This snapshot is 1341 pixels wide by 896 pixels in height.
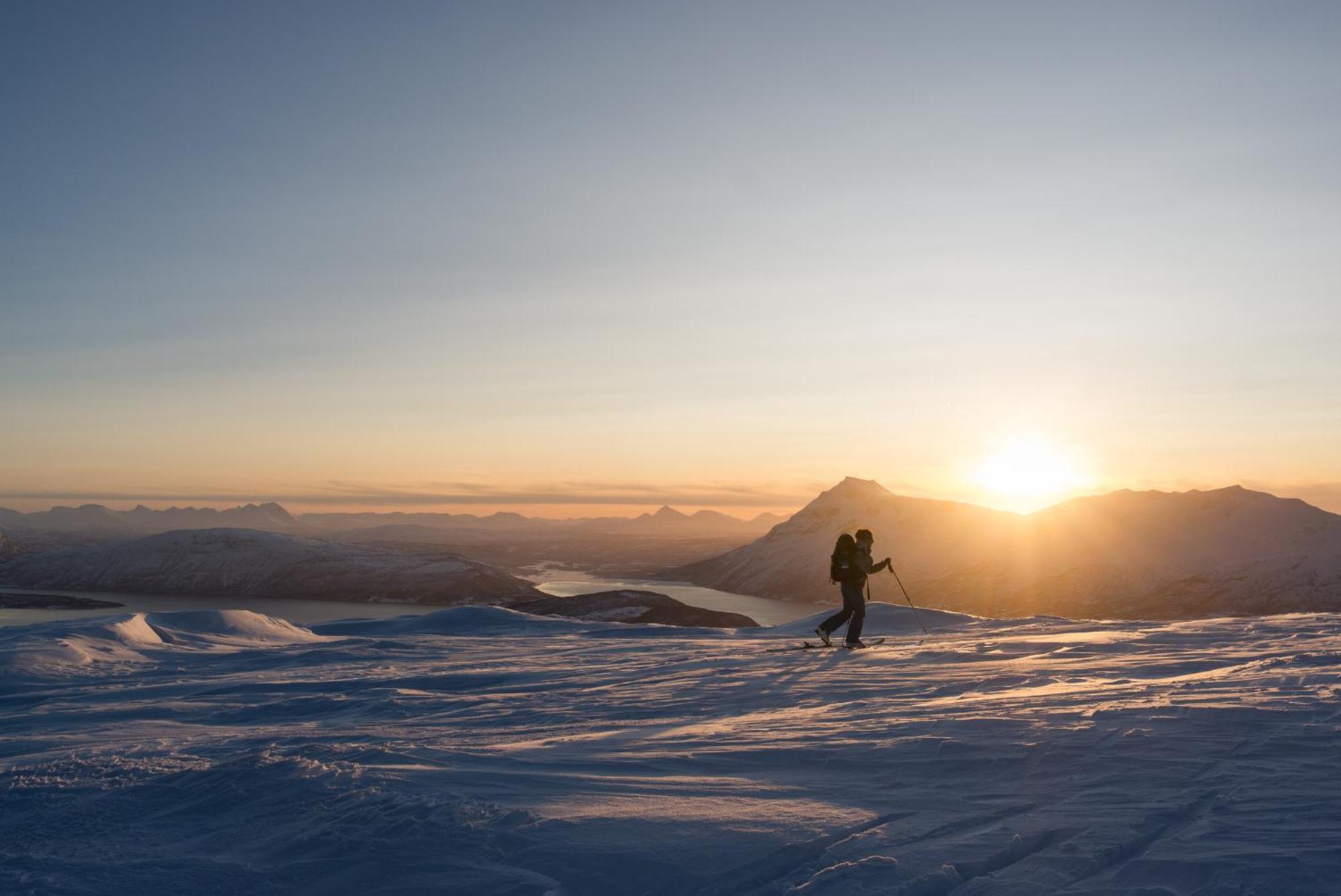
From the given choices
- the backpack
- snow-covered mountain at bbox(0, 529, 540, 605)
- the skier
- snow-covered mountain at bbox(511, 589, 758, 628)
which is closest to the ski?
the skier

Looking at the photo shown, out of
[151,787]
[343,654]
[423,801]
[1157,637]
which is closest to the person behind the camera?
[423,801]

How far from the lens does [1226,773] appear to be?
20.8 ft

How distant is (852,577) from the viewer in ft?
58.1

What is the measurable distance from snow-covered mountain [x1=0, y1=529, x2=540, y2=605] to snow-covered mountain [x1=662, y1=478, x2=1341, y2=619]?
71.6 metres

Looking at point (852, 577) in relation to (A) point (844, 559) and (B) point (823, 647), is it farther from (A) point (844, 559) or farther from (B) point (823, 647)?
(B) point (823, 647)

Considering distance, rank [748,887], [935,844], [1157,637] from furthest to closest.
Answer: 1. [1157,637]
2. [935,844]
3. [748,887]

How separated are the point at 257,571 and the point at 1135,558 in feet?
515

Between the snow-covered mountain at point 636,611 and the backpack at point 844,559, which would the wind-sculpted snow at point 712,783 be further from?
the snow-covered mountain at point 636,611

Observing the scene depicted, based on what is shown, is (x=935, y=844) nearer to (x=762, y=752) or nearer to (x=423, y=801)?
(x=762, y=752)

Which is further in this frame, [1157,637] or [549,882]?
[1157,637]

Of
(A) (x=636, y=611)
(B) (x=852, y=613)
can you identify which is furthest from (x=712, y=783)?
(A) (x=636, y=611)

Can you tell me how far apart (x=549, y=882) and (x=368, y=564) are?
571ft

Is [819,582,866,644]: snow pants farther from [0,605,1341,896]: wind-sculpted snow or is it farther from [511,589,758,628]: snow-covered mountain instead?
[511,589,758,628]: snow-covered mountain

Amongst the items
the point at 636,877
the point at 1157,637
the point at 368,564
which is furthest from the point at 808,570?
the point at 636,877
